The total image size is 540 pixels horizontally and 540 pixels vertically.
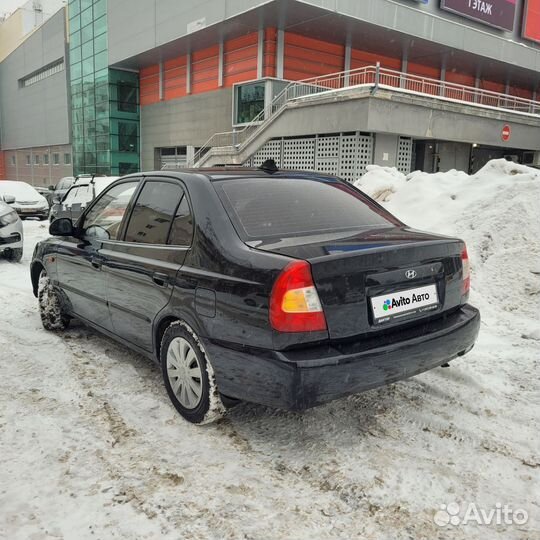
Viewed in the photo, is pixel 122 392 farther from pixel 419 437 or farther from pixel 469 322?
pixel 469 322

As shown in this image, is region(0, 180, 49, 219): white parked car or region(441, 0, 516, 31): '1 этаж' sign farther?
region(441, 0, 516, 31): '1 этаж' sign

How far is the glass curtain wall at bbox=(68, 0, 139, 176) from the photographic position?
33.3m

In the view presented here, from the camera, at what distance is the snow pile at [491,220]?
19.1ft

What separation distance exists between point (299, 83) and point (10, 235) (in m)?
15.2

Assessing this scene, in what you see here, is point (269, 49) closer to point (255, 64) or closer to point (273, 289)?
point (255, 64)

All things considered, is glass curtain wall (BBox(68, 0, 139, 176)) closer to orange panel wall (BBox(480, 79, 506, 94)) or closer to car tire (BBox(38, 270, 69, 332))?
orange panel wall (BBox(480, 79, 506, 94))

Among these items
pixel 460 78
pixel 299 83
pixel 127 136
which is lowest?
pixel 127 136

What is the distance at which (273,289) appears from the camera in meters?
2.51

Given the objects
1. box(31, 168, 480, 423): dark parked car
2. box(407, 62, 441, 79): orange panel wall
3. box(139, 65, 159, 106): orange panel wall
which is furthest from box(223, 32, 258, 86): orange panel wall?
box(31, 168, 480, 423): dark parked car

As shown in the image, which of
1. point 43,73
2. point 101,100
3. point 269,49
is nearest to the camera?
point 269,49

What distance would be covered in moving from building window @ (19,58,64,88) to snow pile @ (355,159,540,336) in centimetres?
4000

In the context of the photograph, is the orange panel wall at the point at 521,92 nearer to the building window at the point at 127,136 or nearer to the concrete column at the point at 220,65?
the concrete column at the point at 220,65

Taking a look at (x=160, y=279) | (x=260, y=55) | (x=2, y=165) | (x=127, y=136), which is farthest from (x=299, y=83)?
(x=2, y=165)

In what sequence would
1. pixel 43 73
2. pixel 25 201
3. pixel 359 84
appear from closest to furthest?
1. pixel 25 201
2. pixel 359 84
3. pixel 43 73
